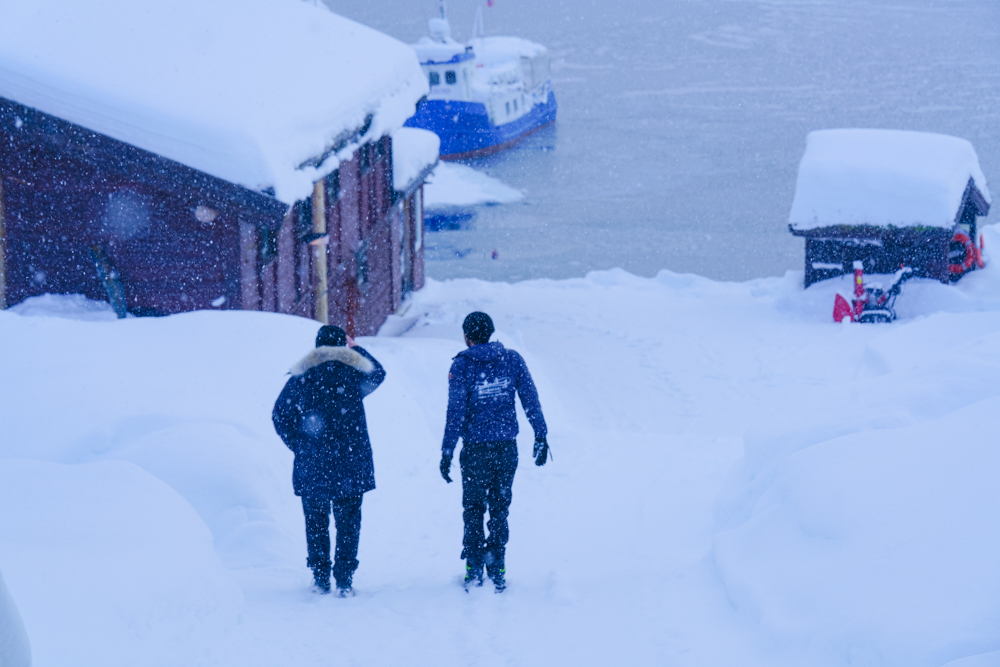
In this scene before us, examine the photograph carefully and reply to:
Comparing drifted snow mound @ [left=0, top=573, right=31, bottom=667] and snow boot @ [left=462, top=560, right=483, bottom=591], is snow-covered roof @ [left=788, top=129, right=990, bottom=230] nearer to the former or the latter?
snow boot @ [left=462, top=560, right=483, bottom=591]

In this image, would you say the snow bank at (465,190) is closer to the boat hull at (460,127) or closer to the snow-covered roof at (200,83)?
the boat hull at (460,127)

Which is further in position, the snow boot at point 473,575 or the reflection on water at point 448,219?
the reflection on water at point 448,219

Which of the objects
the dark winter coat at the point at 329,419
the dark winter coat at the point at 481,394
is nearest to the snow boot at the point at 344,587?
the dark winter coat at the point at 329,419

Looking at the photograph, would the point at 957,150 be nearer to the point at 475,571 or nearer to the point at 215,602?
the point at 475,571

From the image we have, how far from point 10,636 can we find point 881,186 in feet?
55.7

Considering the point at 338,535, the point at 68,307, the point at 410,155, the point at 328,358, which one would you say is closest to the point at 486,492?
the point at 338,535

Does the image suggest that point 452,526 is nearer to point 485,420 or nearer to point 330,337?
point 485,420

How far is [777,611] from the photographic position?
4145mm

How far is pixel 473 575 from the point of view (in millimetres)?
5195

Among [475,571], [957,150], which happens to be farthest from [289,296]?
[957,150]

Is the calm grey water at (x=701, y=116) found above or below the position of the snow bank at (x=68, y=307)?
below

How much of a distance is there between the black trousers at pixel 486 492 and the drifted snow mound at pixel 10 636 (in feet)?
8.06

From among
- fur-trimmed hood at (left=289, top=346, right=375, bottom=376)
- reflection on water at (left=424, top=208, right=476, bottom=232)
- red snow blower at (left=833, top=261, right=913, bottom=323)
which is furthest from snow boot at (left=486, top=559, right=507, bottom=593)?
reflection on water at (left=424, top=208, right=476, bottom=232)

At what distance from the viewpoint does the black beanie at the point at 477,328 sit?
4898 mm
